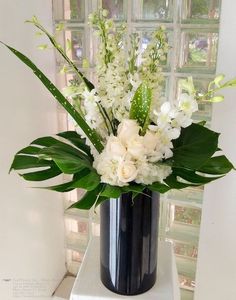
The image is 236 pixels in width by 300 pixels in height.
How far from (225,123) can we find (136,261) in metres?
0.46

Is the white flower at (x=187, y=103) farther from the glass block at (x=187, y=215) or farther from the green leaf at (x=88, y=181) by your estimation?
the glass block at (x=187, y=215)

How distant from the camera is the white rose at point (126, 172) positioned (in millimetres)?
652

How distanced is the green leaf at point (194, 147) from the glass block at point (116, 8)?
485mm

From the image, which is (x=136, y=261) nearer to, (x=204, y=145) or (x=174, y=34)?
(x=204, y=145)

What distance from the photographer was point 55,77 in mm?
1194

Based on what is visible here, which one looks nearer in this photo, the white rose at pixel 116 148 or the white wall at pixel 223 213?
the white rose at pixel 116 148

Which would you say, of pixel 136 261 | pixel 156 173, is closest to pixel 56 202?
pixel 136 261

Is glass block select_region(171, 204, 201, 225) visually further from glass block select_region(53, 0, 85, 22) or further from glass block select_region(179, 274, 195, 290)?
glass block select_region(53, 0, 85, 22)

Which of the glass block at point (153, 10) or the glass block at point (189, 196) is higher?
the glass block at point (153, 10)

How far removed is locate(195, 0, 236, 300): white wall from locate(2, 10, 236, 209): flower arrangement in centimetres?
22

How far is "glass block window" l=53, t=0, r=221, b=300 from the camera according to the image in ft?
3.25

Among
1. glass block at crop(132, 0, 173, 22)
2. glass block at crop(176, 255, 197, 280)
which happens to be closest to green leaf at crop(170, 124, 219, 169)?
glass block at crop(132, 0, 173, 22)

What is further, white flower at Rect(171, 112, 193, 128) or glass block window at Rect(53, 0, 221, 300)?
glass block window at Rect(53, 0, 221, 300)

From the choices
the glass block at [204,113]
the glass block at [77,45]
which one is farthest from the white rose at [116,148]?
the glass block at [77,45]
